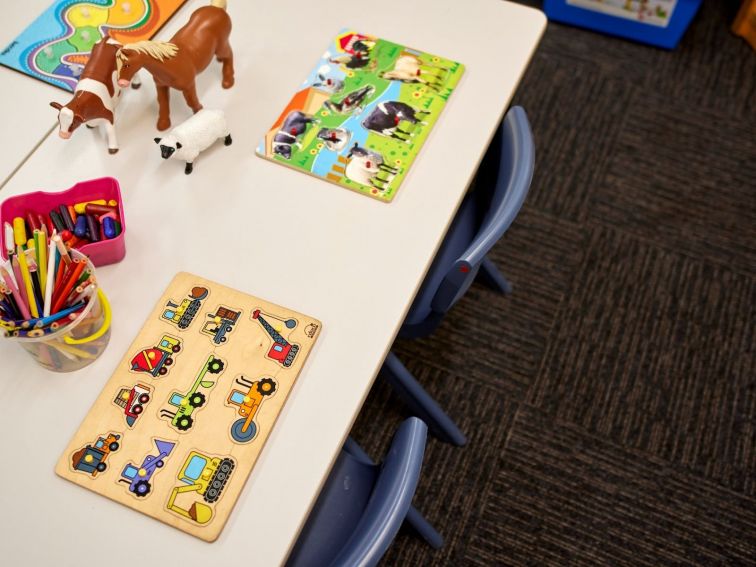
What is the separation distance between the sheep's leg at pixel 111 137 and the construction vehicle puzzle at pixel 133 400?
0.42 metres

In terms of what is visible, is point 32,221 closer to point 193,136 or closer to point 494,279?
point 193,136

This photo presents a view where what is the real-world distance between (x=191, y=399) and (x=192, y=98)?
506 millimetres

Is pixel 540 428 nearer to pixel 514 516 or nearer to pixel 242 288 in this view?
pixel 514 516

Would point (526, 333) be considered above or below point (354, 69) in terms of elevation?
below

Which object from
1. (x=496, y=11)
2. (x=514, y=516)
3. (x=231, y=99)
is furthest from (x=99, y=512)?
(x=496, y=11)

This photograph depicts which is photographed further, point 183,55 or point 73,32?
point 73,32

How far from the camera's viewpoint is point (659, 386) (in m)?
1.70

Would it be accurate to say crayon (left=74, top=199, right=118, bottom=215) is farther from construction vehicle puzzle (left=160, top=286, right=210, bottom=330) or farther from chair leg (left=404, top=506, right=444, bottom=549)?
chair leg (left=404, top=506, right=444, bottom=549)

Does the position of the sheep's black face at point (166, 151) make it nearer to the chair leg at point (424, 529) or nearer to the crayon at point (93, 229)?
Result: the crayon at point (93, 229)

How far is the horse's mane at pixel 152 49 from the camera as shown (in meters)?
1.06

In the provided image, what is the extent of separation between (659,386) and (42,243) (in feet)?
4.51

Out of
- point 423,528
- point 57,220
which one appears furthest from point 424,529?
point 57,220

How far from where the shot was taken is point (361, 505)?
1178 millimetres

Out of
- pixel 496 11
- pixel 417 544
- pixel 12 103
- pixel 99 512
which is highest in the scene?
pixel 496 11
